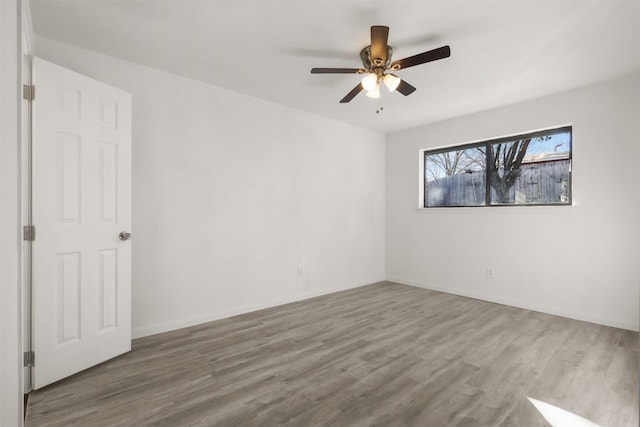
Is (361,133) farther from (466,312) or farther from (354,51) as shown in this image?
(466,312)

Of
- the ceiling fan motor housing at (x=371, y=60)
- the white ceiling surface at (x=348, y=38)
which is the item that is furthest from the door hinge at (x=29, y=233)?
the ceiling fan motor housing at (x=371, y=60)

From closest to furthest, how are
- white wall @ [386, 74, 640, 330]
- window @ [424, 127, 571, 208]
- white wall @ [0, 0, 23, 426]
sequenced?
1. white wall @ [0, 0, 23, 426]
2. white wall @ [386, 74, 640, 330]
3. window @ [424, 127, 571, 208]

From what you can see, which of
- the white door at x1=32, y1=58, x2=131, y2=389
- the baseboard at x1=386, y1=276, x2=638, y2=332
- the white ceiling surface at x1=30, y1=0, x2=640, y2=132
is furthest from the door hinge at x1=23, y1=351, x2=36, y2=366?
the baseboard at x1=386, y1=276, x2=638, y2=332

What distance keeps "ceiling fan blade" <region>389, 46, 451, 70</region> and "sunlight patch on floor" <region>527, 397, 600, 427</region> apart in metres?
2.32

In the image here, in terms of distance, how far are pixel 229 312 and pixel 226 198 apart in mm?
1297

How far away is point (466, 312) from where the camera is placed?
3621 millimetres

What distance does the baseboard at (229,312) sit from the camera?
2.92 m

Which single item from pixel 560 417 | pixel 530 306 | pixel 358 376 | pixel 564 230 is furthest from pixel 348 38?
pixel 530 306

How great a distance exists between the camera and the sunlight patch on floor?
66.9 inches

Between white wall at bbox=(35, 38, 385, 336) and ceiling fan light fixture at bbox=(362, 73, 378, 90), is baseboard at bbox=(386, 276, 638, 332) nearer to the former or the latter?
white wall at bbox=(35, 38, 385, 336)

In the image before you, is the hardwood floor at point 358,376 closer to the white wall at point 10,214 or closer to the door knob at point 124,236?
the white wall at point 10,214

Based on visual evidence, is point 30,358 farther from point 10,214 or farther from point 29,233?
point 10,214

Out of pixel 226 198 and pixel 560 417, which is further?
pixel 226 198

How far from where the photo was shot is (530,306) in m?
3.75
